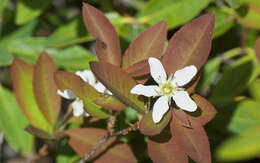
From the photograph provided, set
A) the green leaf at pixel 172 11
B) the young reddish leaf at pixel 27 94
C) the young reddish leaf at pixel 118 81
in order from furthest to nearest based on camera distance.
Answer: the green leaf at pixel 172 11 < the young reddish leaf at pixel 27 94 < the young reddish leaf at pixel 118 81

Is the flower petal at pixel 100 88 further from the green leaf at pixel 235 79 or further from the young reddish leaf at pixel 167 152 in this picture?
the green leaf at pixel 235 79

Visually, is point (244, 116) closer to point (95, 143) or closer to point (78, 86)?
point (95, 143)

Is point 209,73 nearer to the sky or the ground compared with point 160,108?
nearer to the ground

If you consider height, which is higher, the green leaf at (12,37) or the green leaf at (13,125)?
the green leaf at (12,37)

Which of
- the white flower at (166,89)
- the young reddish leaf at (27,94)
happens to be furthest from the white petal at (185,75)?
the young reddish leaf at (27,94)

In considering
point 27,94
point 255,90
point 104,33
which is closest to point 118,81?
point 104,33

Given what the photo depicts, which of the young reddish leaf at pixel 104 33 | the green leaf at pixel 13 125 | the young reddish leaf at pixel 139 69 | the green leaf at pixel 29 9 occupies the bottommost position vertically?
the green leaf at pixel 13 125

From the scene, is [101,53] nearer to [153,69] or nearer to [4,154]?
[153,69]
